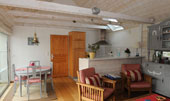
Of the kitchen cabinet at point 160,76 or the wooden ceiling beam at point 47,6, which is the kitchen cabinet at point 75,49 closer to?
the wooden ceiling beam at point 47,6

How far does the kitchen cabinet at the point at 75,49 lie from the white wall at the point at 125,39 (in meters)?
1.78

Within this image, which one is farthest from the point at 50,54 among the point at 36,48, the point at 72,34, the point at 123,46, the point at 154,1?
the point at 154,1

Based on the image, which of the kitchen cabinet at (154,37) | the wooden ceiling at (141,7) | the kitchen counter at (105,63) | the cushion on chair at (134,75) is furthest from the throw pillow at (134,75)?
the wooden ceiling at (141,7)

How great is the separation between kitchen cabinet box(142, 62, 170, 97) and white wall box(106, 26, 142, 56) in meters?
1.10

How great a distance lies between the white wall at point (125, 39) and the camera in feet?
14.7

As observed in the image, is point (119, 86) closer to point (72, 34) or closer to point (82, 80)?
point (82, 80)

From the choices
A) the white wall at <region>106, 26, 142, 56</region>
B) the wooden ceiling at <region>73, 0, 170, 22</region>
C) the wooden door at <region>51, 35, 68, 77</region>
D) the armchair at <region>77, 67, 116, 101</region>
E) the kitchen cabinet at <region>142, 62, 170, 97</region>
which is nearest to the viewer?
the armchair at <region>77, 67, 116, 101</region>

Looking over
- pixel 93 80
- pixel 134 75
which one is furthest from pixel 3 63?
pixel 134 75

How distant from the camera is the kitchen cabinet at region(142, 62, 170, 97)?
9.93 feet

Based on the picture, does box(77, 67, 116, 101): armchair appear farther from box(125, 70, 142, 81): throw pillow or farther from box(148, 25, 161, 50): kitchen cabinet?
box(148, 25, 161, 50): kitchen cabinet

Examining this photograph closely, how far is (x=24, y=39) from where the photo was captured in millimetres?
4859

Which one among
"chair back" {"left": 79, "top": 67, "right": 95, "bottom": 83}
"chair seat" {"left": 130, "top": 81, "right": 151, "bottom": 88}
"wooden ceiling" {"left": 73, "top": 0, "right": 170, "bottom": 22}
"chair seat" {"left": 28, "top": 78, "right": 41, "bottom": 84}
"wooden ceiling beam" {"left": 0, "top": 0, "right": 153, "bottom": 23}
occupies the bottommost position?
"chair seat" {"left": 130, "top": 81, "right": 151, "bottom": 88}

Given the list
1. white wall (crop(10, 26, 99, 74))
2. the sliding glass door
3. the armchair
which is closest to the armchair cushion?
the armchair

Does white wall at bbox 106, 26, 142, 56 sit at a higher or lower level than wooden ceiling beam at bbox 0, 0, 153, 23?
lower
